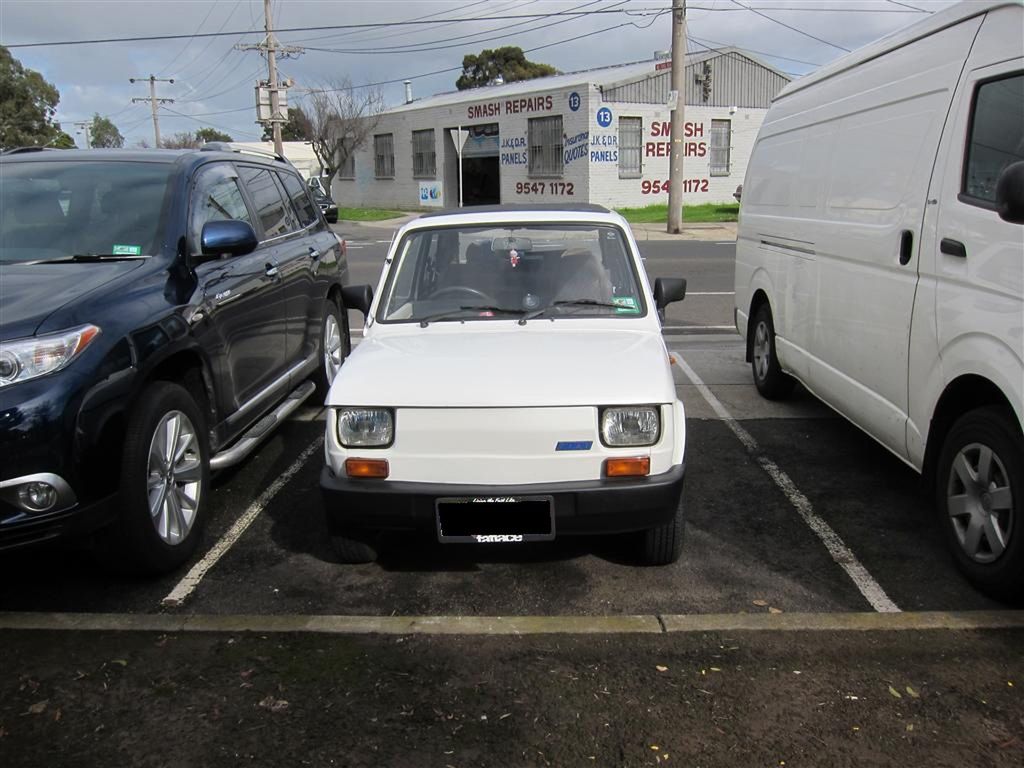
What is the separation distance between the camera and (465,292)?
4.59 meters

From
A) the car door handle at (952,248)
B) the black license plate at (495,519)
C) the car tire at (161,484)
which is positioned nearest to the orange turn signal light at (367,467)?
the black license plate at (495,519)

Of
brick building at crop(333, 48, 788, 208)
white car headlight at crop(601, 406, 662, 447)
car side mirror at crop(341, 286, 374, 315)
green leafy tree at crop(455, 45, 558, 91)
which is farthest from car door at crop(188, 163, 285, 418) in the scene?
green leafy tree at crop(455, 45, 558, 91)

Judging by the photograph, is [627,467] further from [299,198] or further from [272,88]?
[272,88]

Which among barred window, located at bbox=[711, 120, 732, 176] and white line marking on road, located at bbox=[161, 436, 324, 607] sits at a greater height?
barred window, located at bbox=[711, 120, 732, 176]

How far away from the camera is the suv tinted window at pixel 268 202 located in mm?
5625

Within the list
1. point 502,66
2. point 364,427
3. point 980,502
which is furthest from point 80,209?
point 502,66

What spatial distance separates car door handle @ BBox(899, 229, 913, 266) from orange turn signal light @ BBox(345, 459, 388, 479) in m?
2.65

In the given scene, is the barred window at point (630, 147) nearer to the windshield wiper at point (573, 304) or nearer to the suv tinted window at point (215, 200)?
the suv tinted window at point (215, 200)

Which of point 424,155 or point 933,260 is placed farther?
point 424,155

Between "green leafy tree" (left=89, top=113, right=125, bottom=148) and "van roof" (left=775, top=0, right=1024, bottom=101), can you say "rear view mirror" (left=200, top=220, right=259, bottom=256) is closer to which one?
"van roof" (left=775, top=0, right=1024, bottom=101)

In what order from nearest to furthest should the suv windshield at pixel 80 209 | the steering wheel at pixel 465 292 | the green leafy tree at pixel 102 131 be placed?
the suv windshield at pixel 80 209 < the steering wheel at pixel 465 292 < the green leafy tree at pixel 102 131

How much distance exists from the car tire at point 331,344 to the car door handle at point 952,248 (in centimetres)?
408

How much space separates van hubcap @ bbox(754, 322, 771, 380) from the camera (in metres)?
6.74

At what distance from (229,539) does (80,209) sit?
6.17 feet
